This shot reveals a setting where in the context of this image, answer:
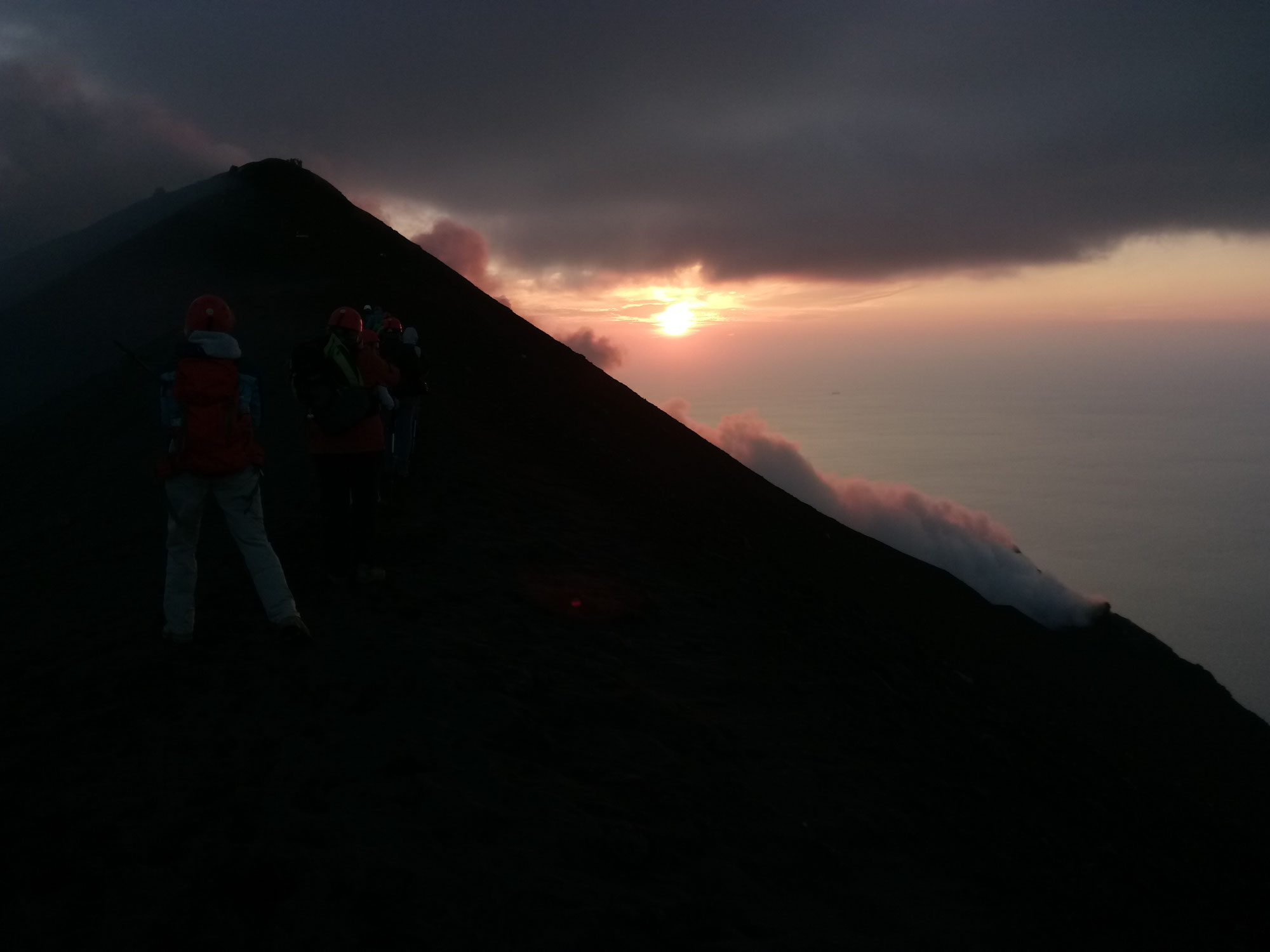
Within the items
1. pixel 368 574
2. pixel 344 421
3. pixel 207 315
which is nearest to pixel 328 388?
pixel 344 421

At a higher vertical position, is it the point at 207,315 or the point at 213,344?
the point at 207,315

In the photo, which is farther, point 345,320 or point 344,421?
point 345,320

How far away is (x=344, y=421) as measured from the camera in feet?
27.4

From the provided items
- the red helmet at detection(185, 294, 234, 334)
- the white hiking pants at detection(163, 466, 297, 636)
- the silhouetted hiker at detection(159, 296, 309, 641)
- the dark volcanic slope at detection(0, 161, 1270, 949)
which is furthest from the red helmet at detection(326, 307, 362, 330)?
the dark volcanic slope at detection(0, 161, 1270, 949)

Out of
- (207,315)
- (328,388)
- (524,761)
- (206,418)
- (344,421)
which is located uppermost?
(207,315)

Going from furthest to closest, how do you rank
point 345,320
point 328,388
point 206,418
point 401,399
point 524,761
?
point 401,399
point 345,320
point 328,388
point 206,418
point 524,761

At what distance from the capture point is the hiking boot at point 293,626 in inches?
289

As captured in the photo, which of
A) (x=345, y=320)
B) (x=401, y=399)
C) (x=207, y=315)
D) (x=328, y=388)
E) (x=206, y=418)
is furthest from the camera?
(x=401, y=399)

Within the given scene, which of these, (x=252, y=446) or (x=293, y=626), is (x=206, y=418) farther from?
(x=293, y=626)

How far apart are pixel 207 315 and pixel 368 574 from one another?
11.0 feet

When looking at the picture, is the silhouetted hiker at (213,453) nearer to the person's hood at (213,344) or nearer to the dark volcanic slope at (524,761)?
the person's hood at (213,344)

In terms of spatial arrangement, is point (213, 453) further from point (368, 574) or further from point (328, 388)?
point (368, 574)

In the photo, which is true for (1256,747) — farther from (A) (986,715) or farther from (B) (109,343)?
A: (B) (109,343)

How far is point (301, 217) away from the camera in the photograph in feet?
155
